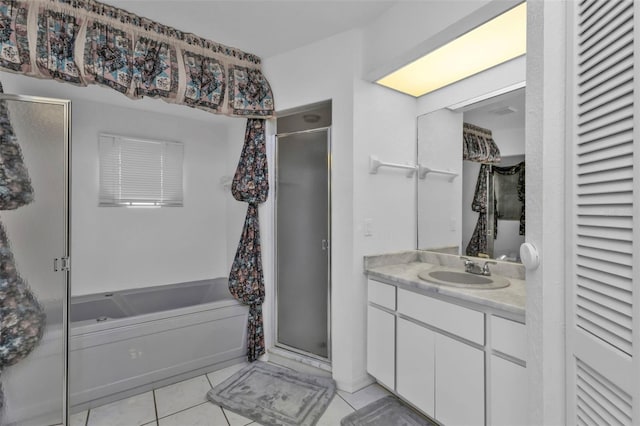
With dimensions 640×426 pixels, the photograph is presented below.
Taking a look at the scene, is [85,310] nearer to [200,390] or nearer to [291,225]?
[200,390]

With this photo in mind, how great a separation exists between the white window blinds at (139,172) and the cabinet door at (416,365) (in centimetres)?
287

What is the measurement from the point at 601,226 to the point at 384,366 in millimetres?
1718

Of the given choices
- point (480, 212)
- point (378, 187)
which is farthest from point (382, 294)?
point (480, 212)

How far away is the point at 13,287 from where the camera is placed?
1.75 metres

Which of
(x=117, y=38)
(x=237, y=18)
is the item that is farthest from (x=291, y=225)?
(x=117, y=38)

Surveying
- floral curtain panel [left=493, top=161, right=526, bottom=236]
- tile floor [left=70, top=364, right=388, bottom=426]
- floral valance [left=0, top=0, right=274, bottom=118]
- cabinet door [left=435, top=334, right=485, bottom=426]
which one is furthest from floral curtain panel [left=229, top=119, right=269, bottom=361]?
floral curtain panel [left=493, top=161, right=526, bottom=236]

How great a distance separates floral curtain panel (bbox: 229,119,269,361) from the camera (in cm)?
272

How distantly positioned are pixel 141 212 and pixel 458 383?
3.32 m

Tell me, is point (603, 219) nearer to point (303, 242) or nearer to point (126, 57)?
point (303, 242)

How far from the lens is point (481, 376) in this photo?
155 centimetres

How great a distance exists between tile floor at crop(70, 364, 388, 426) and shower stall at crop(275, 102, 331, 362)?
1.58 ft

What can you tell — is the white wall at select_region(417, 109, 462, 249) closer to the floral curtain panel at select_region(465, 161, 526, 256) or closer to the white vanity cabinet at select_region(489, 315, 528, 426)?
the floral curtain panel at select_region(465, 161, 526, 256)

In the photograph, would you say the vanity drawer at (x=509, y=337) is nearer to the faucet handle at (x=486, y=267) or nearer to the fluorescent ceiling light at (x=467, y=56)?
the faucet handle at (x=486, y=267)

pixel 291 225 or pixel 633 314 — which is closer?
pixel 633 314
